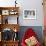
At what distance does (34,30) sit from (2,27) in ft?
3.51

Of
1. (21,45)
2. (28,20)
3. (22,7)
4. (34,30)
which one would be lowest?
(21,45)

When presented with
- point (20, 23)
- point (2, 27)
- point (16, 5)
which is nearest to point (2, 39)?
point (2, 27)

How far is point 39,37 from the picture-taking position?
5.18m

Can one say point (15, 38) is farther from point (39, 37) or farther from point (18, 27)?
point (39, 37)

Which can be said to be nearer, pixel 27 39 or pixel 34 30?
pixel 27 39

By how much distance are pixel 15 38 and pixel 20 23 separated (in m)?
0.53

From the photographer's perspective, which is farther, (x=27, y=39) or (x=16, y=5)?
(x=16, y=5)

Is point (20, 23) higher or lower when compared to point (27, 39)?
higher

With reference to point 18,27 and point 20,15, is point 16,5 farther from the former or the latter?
point 18,27

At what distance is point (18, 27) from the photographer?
16.9 feet

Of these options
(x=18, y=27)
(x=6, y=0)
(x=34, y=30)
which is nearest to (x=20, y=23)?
(x=18, y=27)

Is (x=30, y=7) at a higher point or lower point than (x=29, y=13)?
higher

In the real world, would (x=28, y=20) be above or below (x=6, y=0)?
below

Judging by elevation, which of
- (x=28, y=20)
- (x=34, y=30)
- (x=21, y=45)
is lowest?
(x=21, y=45)
